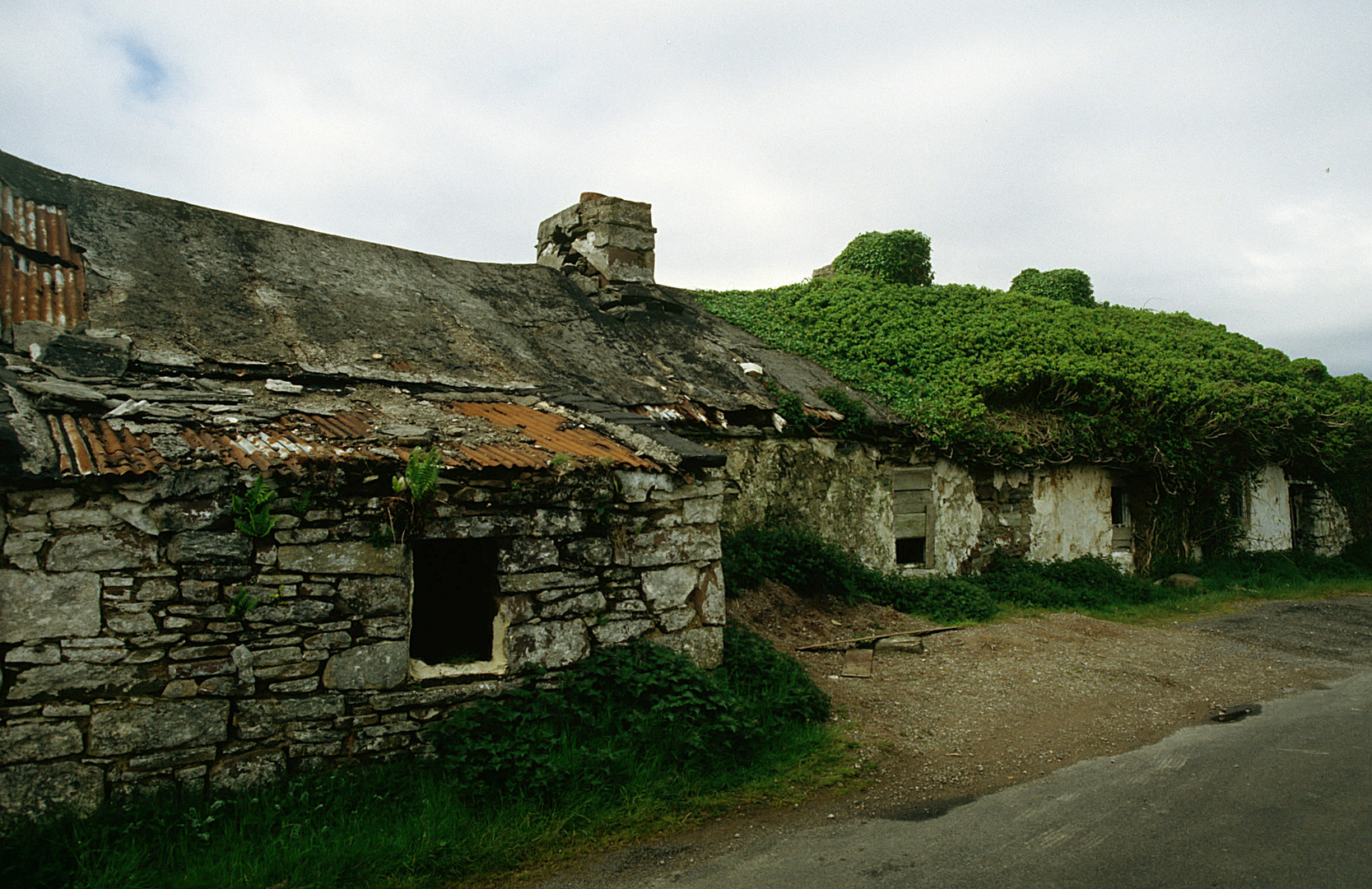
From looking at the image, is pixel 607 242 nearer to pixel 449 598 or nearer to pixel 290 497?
pixel 449 598

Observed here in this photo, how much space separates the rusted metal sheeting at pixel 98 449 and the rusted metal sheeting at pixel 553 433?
189 centimetres

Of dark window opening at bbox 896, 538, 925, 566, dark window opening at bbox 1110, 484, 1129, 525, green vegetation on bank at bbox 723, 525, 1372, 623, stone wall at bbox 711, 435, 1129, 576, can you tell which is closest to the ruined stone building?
stone wall at bbox 711, 435, 1129, 576

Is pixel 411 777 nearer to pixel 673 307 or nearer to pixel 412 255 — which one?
pixel 412 255

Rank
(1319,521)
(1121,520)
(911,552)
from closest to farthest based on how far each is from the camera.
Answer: (911,552), (1121,520), (1319,521)

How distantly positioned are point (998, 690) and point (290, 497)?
20.5 ft

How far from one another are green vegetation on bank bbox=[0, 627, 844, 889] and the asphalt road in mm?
763

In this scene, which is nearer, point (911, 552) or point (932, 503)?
point (932, 503)

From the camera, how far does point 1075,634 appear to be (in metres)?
9.49

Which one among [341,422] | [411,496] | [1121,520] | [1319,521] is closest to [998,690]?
[411,496]

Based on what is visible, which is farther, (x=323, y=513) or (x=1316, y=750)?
(x=1316, y=750)

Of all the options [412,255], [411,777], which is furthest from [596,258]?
[411,777]

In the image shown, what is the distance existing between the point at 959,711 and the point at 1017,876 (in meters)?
2.84

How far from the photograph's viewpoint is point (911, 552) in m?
11.8

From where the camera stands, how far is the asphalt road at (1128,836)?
157 inches
